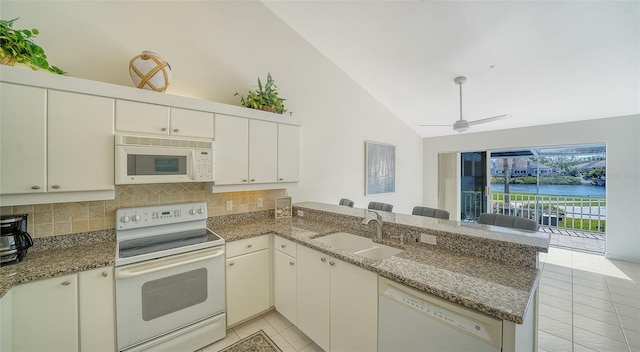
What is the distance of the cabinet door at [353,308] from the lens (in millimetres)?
1434

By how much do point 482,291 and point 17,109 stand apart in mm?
2807

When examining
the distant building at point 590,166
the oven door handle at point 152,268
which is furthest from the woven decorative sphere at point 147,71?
the distant building at point 590,166

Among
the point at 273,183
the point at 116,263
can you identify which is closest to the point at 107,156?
the point at 116,263

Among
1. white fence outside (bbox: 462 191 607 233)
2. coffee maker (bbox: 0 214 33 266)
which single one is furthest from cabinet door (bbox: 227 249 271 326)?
white fence outside (bbox: 462 191 607 233)

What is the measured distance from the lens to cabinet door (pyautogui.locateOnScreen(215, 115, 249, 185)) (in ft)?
7.34

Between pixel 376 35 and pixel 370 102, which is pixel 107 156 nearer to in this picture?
pixel 376 35

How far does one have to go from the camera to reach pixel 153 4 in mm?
2236

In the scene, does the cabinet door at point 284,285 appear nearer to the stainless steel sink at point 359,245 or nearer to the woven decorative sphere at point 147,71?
the stainless steel sink at point 359,245

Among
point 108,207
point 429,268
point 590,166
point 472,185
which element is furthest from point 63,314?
point 590,166

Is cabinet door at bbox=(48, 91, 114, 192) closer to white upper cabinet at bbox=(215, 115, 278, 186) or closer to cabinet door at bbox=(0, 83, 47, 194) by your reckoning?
cabinet door at bbox=(0, 83, 47, 194)

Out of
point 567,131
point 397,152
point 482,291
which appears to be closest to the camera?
point 482,291

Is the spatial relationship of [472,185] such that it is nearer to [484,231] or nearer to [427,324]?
[484,231]

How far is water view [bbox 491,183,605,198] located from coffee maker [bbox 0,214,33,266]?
24.6 ft

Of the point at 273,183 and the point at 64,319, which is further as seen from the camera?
the point at 273,183
